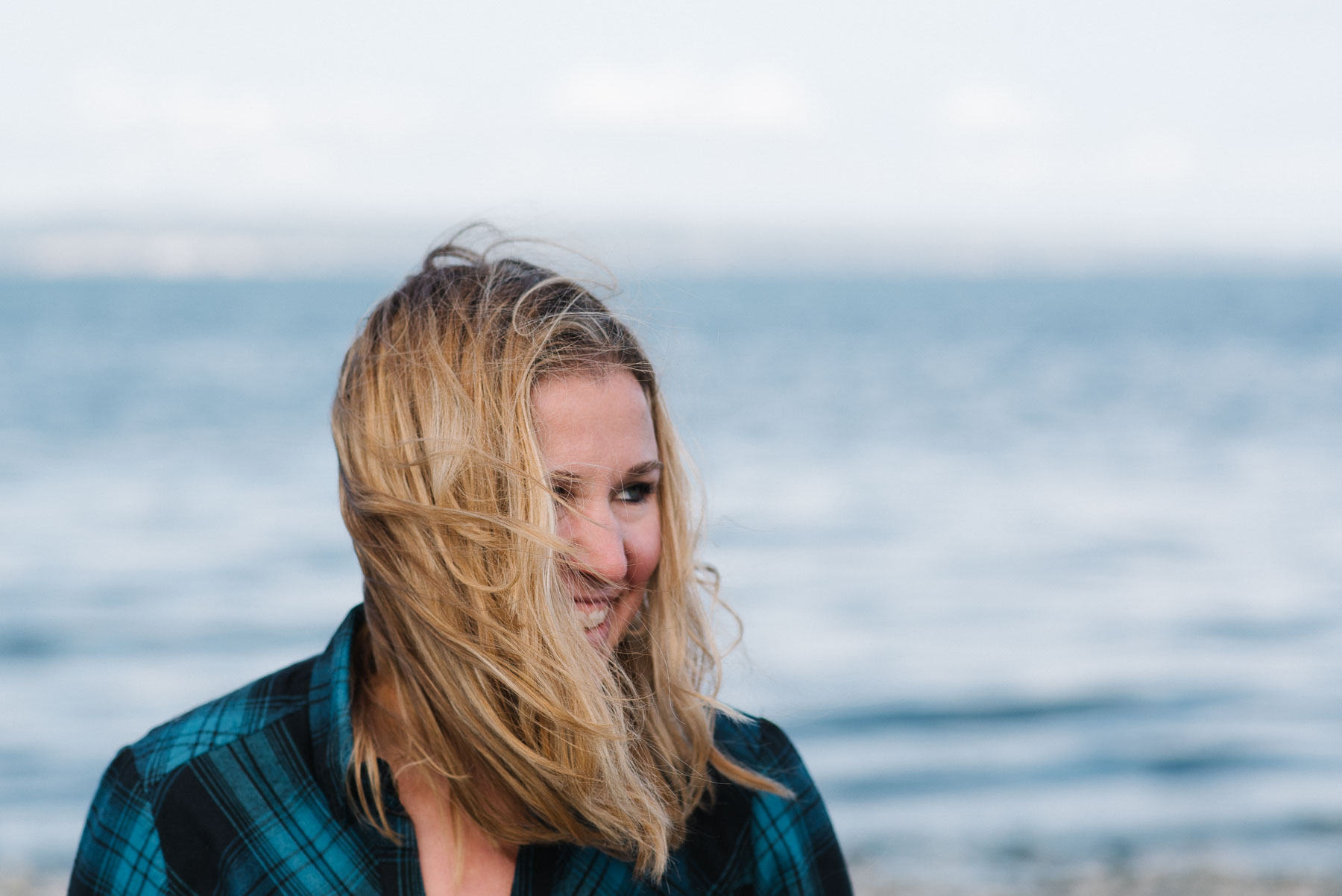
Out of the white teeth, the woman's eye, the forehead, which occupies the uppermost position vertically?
the forehead

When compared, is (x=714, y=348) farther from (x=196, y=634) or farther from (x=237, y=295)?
(x=237, y=295)

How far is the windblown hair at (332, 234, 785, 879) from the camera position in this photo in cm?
191

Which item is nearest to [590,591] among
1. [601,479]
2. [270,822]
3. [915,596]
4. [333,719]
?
[601,479]

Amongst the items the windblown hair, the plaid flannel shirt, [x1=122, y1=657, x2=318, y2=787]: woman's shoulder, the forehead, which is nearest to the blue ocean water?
the forehead

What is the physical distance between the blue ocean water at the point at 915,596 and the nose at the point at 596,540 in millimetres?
435

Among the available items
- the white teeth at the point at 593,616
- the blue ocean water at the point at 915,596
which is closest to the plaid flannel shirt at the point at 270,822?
the white teeth at the point at 593,616

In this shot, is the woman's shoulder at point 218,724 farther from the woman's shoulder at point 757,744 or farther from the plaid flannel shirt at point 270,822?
the woman's shoulder at point 757,744

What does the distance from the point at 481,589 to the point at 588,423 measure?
312mm

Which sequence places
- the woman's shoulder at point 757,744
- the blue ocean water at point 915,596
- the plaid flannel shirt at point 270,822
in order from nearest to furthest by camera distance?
the plaid flannel shirt at point 270,822 → the woman's shoulder at point 757,744 → the blue ocean water at point 915,596

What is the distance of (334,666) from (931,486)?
14931mm

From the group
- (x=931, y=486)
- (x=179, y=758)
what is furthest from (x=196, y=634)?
(x=931, y=486)

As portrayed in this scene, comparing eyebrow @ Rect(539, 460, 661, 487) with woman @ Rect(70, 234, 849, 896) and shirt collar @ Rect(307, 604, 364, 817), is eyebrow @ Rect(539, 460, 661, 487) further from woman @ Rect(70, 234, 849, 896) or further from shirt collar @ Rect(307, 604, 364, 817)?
shirt collar @ Rect(307, 604, 364, 817)

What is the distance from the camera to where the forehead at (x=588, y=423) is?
1986mm

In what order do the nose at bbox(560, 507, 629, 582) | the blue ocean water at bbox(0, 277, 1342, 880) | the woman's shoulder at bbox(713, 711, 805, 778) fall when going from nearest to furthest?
the nose at bbox(560, 507, 629, 582) < the woman's shoulder at bbox(713, 711, 805, 778) < the blue ocean water at bbox(0, 277, 1342, 880)
